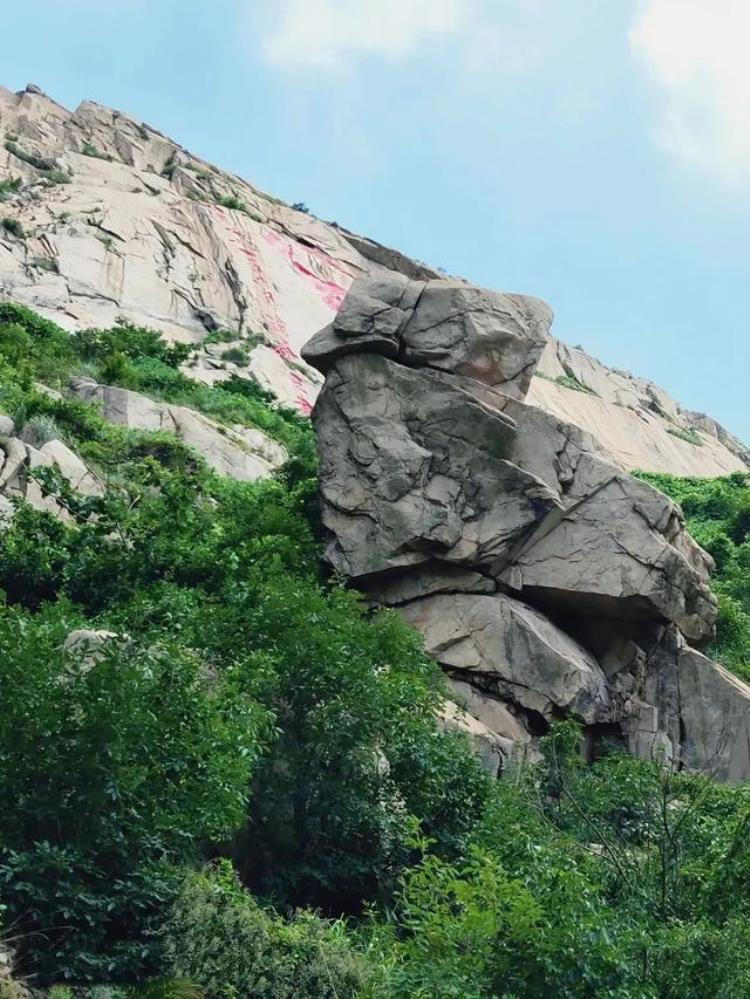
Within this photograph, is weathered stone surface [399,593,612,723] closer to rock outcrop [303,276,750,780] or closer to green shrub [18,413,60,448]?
rock outcrop [303,276,750,780]

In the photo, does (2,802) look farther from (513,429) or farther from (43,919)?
(513,429)

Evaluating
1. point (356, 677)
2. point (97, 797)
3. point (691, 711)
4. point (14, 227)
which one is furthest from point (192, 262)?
point (97, 797)

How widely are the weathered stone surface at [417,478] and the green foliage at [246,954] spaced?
8.89m

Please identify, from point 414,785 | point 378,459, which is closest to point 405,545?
point 378,459

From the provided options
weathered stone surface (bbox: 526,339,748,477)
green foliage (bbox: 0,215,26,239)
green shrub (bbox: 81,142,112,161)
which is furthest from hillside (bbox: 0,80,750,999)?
weathered stone surface (bbox: 526,339,748,477)

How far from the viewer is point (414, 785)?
52.4 ft

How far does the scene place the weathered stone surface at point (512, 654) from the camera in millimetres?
20094

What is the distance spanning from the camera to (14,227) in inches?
1523

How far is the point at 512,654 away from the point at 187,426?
1108 cm

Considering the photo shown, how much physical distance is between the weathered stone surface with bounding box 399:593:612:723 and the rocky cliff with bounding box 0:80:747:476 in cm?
1619

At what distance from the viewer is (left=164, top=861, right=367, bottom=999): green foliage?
11680 mm

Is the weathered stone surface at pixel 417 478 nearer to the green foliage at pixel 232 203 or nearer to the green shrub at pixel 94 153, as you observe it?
the green foliage at pixel 232 203

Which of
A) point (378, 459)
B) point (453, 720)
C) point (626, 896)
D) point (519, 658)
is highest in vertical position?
point (378, 459)

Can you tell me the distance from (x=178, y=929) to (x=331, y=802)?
361 cm
